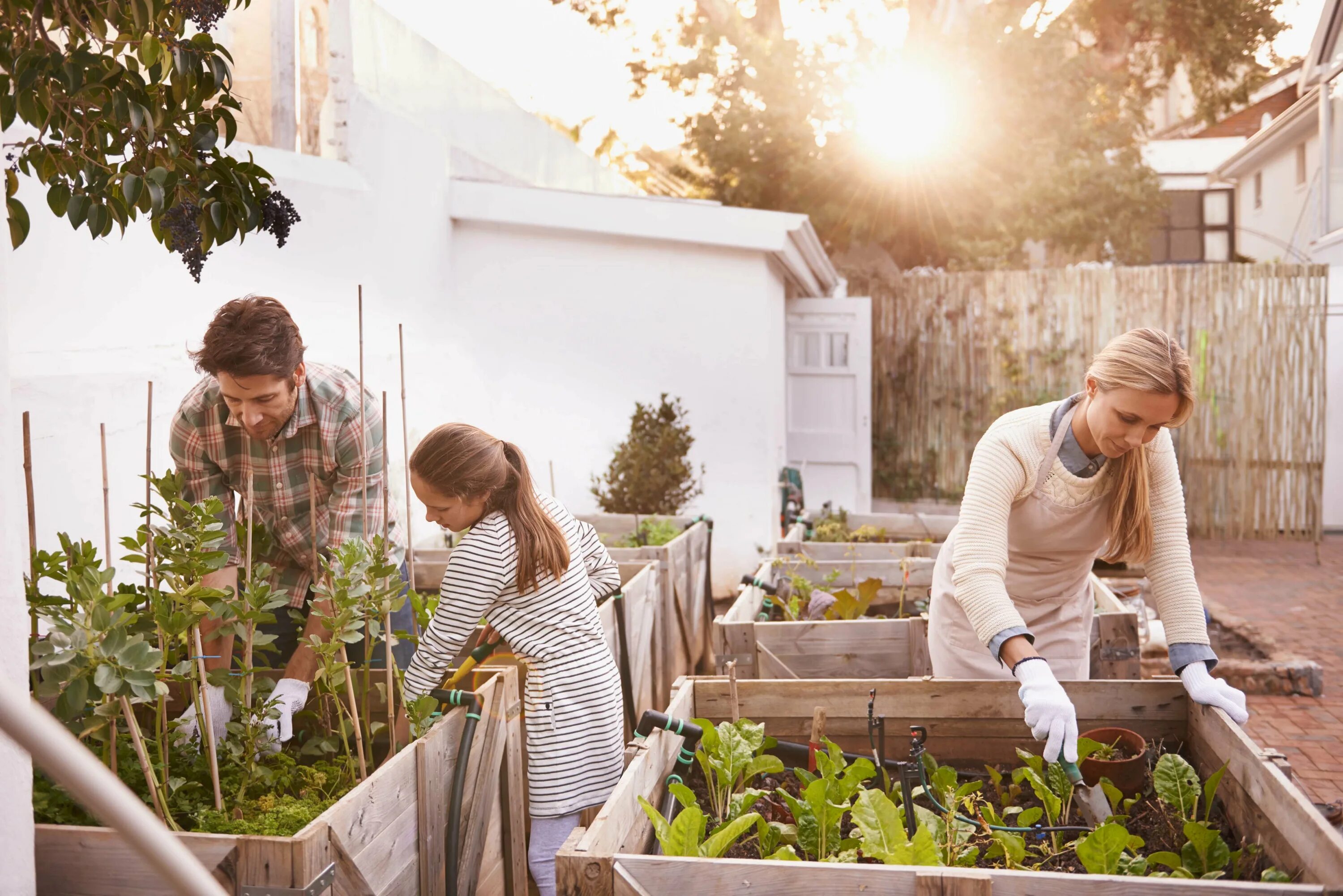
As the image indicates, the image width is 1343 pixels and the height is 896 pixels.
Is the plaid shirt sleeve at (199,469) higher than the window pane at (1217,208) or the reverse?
the reverse

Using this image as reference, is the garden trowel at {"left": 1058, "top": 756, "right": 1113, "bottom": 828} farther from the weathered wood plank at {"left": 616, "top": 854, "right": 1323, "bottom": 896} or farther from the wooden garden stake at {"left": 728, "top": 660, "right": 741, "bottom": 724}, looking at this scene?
the wooden garden stake at {"left": 728, "top": 660, "right": 741, "bottom": 724}

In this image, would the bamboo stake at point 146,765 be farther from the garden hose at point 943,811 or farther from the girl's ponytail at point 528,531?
the garden hose at point 943,811

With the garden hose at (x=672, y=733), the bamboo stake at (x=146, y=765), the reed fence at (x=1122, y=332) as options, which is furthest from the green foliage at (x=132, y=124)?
the reed fence at (x=1122, y=332)

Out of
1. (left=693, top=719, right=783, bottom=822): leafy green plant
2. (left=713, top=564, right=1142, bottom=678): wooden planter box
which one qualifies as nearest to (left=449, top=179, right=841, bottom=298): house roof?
(left=713, top=564, right=1142, bottom=678): wooden planter box

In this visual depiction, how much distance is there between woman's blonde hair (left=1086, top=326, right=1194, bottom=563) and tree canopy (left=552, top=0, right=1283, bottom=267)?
37.6 ft

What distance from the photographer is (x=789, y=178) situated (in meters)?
14.1

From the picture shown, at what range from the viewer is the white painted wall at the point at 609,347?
23.9ft

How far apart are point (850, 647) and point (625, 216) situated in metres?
4.22

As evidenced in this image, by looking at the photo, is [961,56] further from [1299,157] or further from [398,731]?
[398,731]

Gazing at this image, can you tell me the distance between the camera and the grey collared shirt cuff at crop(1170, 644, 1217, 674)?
2605 millimetres

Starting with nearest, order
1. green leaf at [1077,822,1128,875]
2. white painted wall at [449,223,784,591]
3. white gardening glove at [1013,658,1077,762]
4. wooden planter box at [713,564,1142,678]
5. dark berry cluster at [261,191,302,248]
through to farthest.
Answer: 1. green leaf at [1077,822,1128,875]
2. dark berry cluster at [261,191,302,248]
3. white gardening glove at [1013,658,1077,762]
4. wooden planter box at [713,564,1142,678]
5. white painted wall at [449,223,784,591]

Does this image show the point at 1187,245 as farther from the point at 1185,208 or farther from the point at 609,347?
the point at 609,347

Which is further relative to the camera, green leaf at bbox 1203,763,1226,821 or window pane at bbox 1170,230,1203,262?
window pane at bbox 1170,230,1203,262

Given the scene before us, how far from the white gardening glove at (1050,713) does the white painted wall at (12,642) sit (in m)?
1.84
